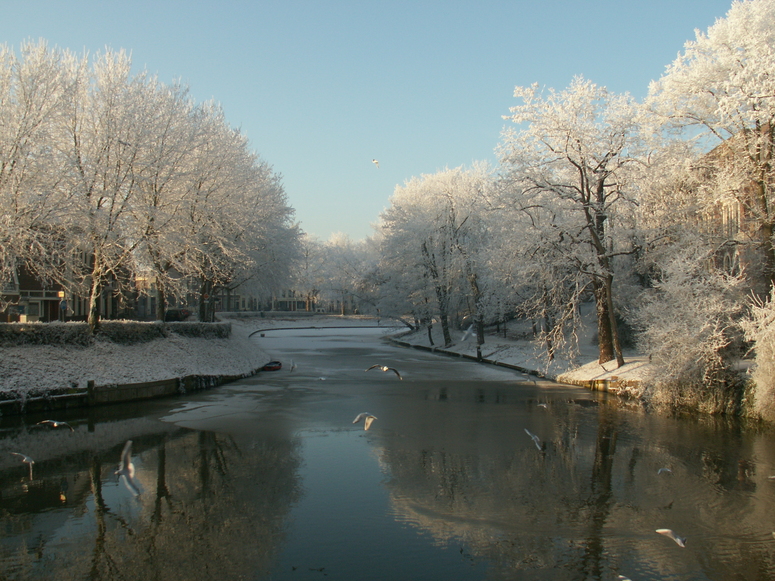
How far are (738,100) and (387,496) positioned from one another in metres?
15.9

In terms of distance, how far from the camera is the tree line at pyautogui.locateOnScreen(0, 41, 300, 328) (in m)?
18.8

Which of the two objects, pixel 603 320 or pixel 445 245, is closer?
pixel 603 320

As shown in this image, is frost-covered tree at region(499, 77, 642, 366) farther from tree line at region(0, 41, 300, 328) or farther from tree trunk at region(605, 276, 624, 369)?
tree line at region(0, 41, 300, 328)

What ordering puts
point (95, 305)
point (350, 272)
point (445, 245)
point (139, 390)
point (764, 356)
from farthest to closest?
point (350, 272), point (445, 245), point (95, 305), point (139, 390), point (764, 356)

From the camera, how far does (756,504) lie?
9.77m

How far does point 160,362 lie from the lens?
73.6ft

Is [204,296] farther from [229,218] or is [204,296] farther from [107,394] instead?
[107,394]

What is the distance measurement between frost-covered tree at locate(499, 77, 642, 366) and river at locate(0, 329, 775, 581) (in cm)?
692

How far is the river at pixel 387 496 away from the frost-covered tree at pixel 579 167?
22.7ft

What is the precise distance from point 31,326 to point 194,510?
39.9ft

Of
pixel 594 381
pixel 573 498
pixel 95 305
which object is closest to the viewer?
pixel 573 498

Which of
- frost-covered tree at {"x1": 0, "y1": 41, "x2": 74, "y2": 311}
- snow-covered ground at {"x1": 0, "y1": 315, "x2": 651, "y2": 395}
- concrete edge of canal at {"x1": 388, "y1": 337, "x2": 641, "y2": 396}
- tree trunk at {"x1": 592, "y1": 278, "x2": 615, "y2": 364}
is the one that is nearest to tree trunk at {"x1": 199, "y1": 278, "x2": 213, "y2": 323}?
snow-covered ground at {"x1": 0, "y1": 315, "x2": 651, "y2": 395}

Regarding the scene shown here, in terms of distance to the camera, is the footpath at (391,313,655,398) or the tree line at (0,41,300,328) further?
the footpath at (391,313,655,398)

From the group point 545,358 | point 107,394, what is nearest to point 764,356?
point 545,358
